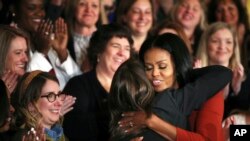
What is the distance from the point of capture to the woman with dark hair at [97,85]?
21.3 ft

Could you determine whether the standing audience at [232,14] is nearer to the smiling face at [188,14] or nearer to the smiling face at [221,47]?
the smiling face at [188,14]

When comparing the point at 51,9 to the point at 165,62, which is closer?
the point at 165,62

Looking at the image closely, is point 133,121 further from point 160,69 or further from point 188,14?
point 188,14

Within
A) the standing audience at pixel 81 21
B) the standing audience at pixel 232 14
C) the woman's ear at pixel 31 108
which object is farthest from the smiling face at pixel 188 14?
the woman's ear at pixel 31 108

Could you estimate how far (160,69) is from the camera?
20.6ft

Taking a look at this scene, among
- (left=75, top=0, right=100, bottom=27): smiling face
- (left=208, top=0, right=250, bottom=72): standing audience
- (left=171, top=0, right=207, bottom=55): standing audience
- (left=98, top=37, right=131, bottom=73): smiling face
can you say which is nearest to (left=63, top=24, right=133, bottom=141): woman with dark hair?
(left=98, top=37, right=131, bottom=73): smiling face

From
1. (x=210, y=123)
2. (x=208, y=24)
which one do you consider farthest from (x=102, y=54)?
(x=208, y=24)

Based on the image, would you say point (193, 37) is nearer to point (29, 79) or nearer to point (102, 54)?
point (102, 54)

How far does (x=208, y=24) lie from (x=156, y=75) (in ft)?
8.17

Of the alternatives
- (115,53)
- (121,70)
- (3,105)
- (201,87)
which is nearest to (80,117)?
(115,53)

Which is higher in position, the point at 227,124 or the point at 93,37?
the point at 93,37

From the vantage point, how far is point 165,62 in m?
6.25

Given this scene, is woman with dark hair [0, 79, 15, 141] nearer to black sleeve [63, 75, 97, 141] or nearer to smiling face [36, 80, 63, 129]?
smiling face [36, 80, 63, 129]

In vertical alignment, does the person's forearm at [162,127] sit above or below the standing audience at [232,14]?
below
